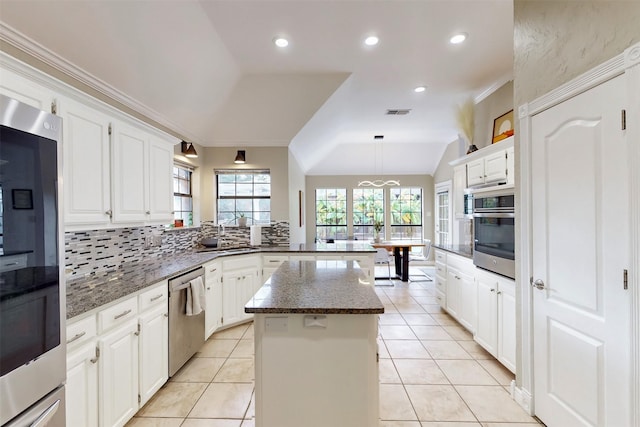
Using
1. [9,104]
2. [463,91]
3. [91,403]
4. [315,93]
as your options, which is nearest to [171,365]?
[91,403]

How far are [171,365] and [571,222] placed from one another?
3089mm

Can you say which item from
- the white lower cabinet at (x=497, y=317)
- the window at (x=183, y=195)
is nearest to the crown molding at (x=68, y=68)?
the window at (x=183, y=195)

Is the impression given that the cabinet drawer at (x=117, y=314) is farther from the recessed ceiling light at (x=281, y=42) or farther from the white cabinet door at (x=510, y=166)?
the white cabinet door at (x=510, y=166)

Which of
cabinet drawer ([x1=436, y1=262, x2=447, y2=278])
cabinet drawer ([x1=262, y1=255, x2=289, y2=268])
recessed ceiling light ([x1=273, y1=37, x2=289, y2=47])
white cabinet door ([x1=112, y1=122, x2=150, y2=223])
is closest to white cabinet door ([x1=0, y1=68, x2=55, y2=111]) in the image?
white cabinet door ([x1=112, y1=122, x2=150, y2=223])

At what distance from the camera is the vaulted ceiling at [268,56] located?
2.12 metres

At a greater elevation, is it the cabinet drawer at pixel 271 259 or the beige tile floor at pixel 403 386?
the cabinet drawer at pixel 271 259

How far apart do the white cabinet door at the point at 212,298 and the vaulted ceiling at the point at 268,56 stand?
1849 mm

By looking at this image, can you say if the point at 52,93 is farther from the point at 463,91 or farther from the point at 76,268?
the point at 463,91

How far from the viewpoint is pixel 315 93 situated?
3.79 m

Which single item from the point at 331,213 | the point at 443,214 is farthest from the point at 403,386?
the point at 331,213

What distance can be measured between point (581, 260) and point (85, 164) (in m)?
3.11

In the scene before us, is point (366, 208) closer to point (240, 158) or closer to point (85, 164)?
point (240, 158)

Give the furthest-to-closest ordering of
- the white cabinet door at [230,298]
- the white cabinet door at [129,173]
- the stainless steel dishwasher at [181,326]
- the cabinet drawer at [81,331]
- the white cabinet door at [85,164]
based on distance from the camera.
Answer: the white cabinet door at [230,298]
the stainless steel dishwasher at [181,326]
the white cabinet door at [129,173]
the white cabinet door at [85,164]
the cabinet drawer at [81,331]

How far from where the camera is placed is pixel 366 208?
8438 mm
